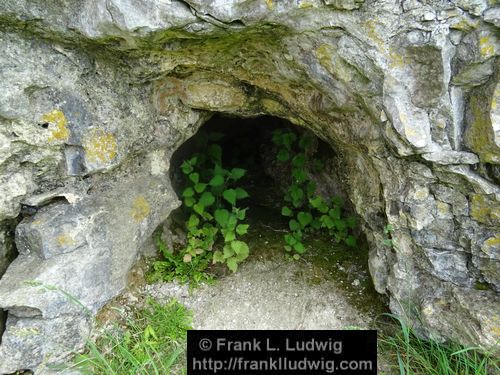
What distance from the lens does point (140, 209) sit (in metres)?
2.44

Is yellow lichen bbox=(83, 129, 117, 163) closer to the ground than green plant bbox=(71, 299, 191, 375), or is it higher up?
higher up

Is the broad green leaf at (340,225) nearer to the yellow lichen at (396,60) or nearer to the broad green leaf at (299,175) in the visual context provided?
the broad green leaf at (299,175)

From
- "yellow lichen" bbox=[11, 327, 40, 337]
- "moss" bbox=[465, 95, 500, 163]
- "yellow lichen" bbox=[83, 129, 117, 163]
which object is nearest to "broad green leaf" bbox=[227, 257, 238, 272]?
"yellow lichen" bbox=[83, 129, 117, 163]

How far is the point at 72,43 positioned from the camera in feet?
6.37

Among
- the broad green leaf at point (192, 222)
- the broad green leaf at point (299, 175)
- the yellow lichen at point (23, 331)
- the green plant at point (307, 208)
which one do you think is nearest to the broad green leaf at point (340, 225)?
the green plant at point (307, 208)

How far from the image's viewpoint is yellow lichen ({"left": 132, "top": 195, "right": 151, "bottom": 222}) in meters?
2.41

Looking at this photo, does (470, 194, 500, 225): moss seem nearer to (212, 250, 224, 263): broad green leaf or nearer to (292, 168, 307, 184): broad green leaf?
(292, 168, 307, 184): broad green leaf

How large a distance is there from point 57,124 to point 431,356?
217 centimetres

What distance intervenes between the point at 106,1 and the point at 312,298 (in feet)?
6.31

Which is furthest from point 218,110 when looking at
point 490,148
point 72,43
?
point 490,148

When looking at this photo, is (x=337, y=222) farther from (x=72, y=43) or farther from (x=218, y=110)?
(x=72, y=43)

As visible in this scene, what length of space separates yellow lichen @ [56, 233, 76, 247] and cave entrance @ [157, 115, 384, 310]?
0.81 metres

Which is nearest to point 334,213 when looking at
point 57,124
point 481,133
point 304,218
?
point 304,218

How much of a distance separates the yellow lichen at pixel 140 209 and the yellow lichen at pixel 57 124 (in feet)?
1.82
